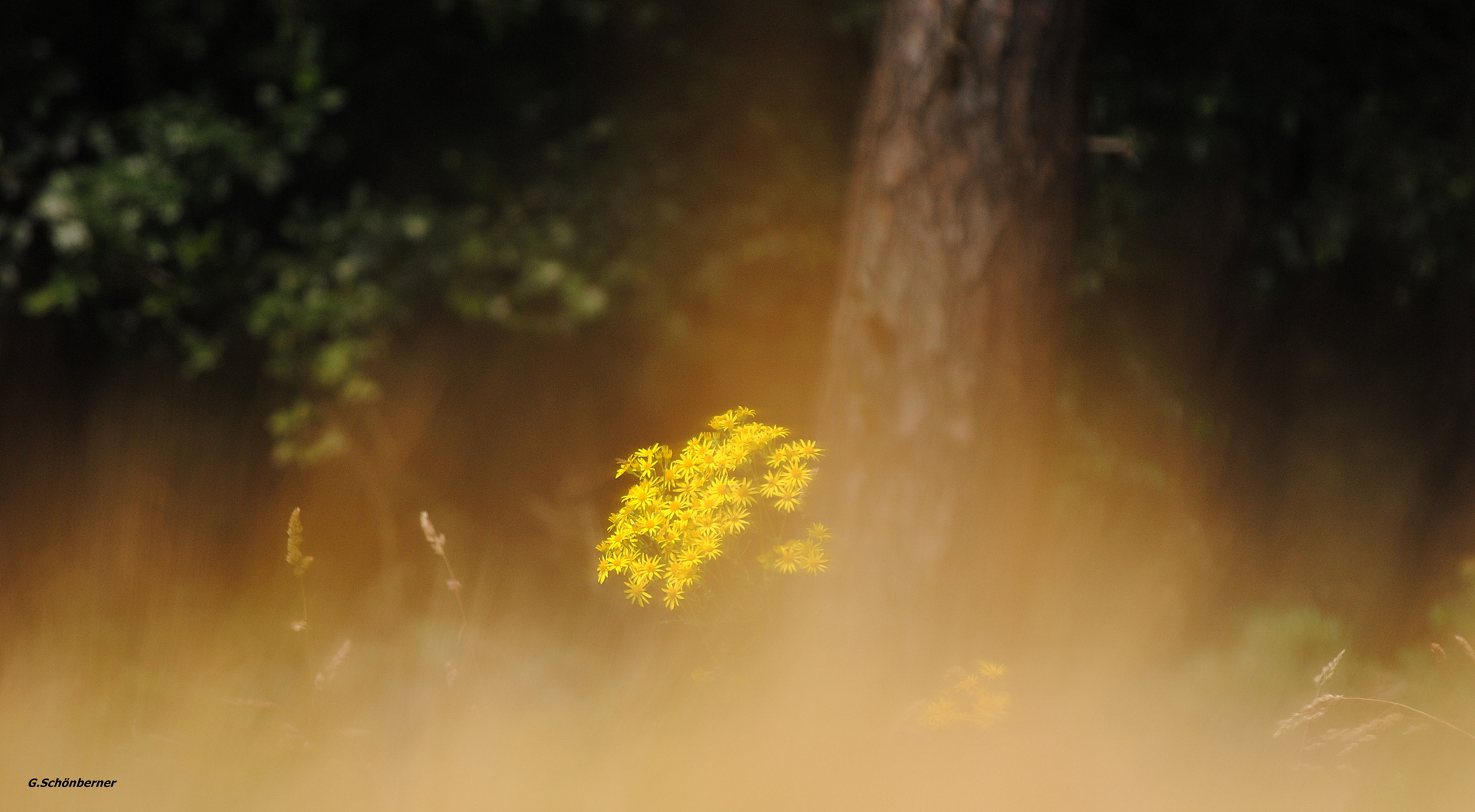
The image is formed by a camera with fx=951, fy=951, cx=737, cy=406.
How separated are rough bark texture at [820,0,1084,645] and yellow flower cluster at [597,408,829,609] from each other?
1.23 m

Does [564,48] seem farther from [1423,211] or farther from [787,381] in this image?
[1423,211]

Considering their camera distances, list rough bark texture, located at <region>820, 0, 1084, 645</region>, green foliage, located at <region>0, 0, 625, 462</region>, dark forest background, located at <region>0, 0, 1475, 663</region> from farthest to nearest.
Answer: dark forest background, located at <region>0, 0, 1475, 663</region>, green foliage, located at <region>0, 0, 625, 462</region>, rough bark texture, located at <region>820, 0, 1084, 645</region>

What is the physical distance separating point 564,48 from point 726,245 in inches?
48.8

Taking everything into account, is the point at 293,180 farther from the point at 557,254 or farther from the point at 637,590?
the point at 637,590

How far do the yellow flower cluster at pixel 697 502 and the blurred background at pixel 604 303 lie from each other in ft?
3.75

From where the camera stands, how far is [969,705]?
1914 millimetres

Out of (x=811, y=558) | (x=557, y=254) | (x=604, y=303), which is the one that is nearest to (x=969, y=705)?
(x=811, y=558)

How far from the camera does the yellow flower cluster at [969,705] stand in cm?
185

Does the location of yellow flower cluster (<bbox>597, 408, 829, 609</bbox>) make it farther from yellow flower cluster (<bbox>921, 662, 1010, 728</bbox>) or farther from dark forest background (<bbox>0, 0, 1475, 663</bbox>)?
dark forest background (<bbox>0, 0, 1475, 663</bbox>)

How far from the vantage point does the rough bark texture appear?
2.73 m

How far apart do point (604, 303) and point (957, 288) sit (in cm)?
167

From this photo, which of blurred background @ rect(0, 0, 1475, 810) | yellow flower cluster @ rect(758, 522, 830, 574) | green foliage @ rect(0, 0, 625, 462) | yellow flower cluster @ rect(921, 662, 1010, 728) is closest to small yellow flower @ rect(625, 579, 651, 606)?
yellow flower cluster @ rect(758, 522, 830, 574)

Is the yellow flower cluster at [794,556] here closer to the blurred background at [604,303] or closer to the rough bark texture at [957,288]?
the blurred background at [604,303]

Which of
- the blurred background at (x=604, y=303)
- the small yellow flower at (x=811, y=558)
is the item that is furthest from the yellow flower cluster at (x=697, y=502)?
the blurred background at (x=604, y=303)
